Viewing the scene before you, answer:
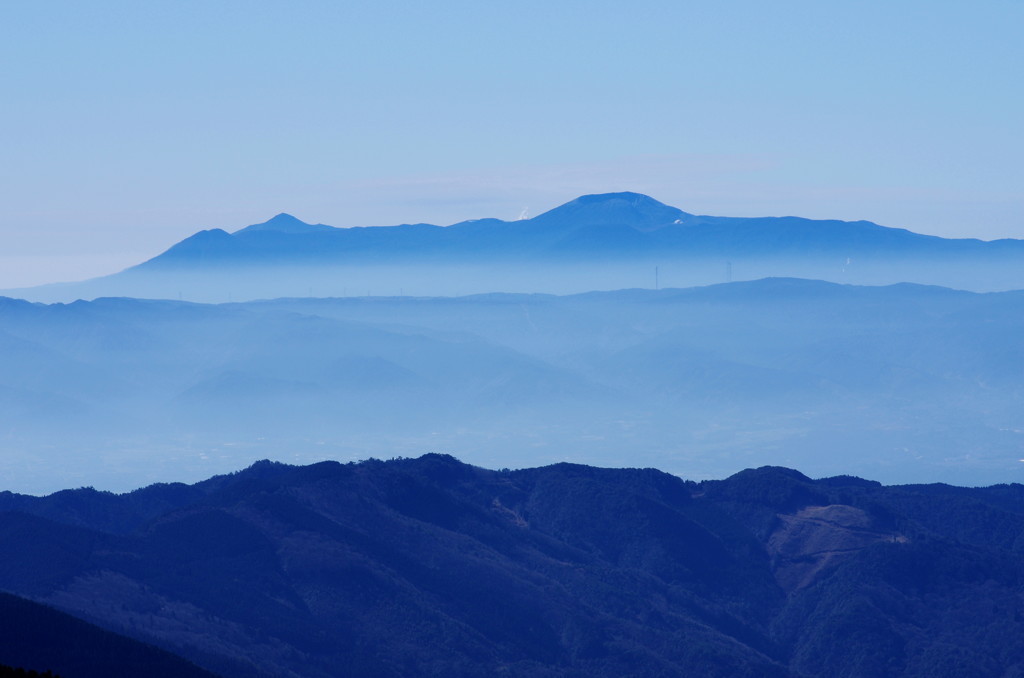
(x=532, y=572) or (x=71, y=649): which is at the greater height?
(x=71, y=649)

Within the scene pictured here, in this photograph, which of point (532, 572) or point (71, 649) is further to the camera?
point (532, 572)

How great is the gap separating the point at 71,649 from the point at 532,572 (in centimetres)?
2848

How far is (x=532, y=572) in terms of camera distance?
2562 inches

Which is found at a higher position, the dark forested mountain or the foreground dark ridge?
the dark forested mountain

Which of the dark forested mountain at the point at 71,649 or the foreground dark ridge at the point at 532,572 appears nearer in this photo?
the dark forested mountain at the point at 71,649

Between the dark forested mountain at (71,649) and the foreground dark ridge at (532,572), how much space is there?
17.3 ft

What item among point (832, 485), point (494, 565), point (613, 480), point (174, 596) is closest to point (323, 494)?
point (494, 565)

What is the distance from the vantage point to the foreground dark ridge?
2100 inches

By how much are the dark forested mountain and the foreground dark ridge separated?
527 cm

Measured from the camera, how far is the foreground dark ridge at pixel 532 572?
175ft

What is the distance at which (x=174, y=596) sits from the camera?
53.7 m

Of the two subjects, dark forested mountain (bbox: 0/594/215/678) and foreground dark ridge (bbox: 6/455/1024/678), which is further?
foreground dark ridge (bbox: 6/455/1024/678)

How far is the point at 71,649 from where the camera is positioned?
40.3 metres

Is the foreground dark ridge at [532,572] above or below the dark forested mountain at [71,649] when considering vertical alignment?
below
